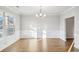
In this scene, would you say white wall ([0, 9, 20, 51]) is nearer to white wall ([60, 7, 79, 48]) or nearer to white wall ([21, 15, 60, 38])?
white wall ([21, 15, 60, 38])

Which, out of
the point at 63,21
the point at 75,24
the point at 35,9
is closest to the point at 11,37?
the point at 35,9

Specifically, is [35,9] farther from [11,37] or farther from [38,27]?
[11,37]

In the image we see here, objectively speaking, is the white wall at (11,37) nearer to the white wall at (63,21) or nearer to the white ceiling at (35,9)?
the white ceiling at (35,9)

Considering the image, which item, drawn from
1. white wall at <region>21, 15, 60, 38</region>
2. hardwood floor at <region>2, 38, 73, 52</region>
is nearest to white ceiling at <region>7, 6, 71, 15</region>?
white wall at <region>21, 15, 60, 38</region>

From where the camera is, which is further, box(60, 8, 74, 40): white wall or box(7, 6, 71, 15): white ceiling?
box(60, 8, 74, 40): white wall

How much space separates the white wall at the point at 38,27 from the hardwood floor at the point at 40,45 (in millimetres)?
125

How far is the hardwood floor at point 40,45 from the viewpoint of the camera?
7.07 feet

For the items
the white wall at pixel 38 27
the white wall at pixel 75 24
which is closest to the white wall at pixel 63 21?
the white wall at pixel 75 24

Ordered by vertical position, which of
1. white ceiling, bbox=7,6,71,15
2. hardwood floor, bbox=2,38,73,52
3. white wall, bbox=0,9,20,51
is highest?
white ceiling, bbox=7,6,71,15

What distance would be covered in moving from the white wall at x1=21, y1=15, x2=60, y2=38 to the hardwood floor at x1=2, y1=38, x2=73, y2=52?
0.41ft

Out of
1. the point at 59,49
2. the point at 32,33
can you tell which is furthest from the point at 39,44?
the point at 59,49

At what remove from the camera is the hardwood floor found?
2.15m

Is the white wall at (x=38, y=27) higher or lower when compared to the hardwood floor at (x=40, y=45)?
higher
